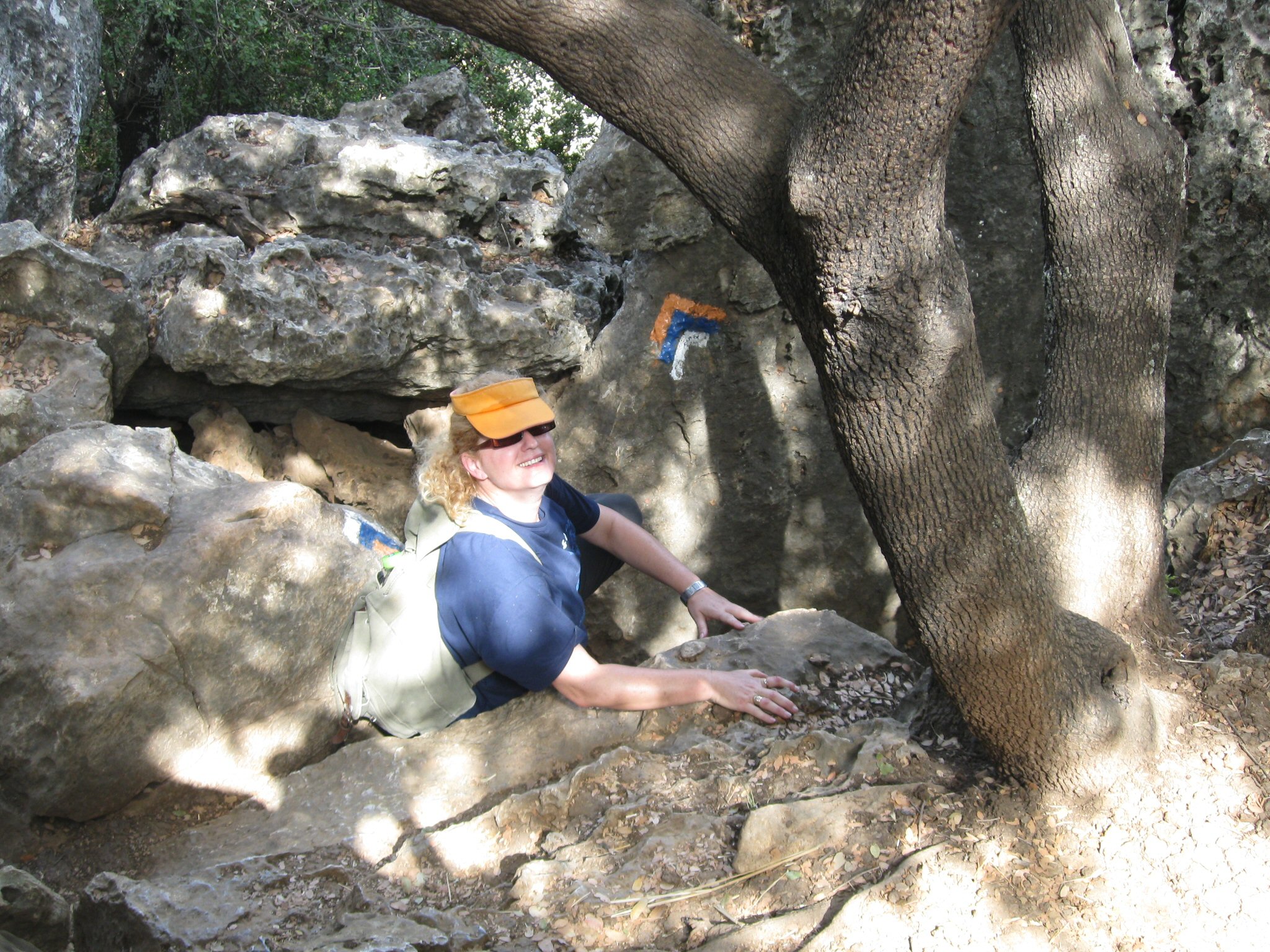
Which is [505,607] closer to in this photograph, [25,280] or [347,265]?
[347,265]

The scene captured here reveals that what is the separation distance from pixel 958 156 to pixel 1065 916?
4.02 meters

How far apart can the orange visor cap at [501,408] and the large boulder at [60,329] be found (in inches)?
93.9

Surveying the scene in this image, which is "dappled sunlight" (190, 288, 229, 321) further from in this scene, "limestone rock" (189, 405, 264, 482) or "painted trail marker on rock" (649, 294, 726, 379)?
"painted trail marker on rock" (649, 294, 726, 379)

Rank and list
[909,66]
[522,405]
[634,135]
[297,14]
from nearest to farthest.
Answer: [909,66] → [634,135] → [522,405] → [297,14]

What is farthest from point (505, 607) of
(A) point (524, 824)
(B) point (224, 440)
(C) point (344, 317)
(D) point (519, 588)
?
(B) point (224, 440)

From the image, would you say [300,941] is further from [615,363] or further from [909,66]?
[615,363]

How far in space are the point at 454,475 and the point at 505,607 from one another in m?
0.48

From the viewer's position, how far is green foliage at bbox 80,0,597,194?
330 inches

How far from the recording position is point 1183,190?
9.73 ft

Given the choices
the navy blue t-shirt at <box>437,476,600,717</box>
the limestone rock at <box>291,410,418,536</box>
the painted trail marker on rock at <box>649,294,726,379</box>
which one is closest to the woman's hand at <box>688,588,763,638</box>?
the navy blue t-shirt at <box>437,476,600,717</box>

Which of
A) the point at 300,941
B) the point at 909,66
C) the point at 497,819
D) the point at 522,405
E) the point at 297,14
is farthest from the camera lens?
the point at 297,14

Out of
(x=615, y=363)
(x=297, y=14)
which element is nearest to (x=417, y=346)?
(x=615, y=363)

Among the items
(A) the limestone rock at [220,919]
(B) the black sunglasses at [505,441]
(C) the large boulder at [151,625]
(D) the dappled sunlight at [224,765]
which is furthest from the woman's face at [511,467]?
(A) the limestone rock at [220,919]

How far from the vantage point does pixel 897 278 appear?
2.22 metres
